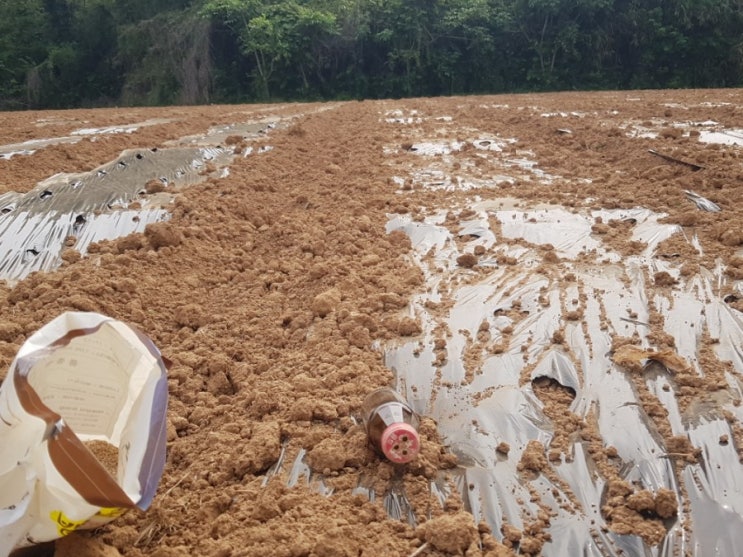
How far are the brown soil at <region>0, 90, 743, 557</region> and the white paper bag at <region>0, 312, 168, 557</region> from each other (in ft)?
0.95

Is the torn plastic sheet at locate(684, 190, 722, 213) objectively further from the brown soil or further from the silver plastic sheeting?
the silver plastic sheeting

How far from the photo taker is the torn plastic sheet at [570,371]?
1905 millimetres

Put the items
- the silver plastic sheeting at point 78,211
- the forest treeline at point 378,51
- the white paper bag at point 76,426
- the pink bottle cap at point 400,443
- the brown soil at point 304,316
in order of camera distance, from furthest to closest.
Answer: the forest treeline at point 378,51 → the silver plastic sheeting at point 78,211 → the pink bottle cap at point 400,443 → the brown soil at point 304,316 → the white paper bag at point 76,426

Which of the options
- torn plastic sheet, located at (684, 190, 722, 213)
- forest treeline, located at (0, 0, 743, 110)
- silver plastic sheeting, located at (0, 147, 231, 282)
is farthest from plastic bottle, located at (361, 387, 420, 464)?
forest treeline, located at (0, 0, 743, 110)

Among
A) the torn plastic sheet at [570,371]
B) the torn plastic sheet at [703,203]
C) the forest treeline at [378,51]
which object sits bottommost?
the torn plastic sheet at [570,371]

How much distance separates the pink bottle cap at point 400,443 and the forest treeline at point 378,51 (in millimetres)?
21270

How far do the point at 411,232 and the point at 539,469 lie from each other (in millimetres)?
2656

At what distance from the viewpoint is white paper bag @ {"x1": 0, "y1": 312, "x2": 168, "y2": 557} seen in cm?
147

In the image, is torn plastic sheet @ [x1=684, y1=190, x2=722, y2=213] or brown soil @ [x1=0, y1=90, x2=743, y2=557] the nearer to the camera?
brown soil @ [x1=0, y1=90, x2=743, y2=557]

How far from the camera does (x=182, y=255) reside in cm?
431

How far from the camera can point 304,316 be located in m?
3.33

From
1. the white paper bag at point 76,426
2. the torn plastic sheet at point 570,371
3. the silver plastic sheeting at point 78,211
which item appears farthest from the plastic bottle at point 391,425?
the silver plastic sheeting at point 78,211

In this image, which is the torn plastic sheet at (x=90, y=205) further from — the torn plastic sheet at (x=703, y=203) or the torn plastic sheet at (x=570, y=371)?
the torn plastic sheet at (x=703, y=203)

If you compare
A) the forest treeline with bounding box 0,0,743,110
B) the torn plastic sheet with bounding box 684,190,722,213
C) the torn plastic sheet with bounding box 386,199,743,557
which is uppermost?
the forest treeline with bounding box 0,0,743,110
